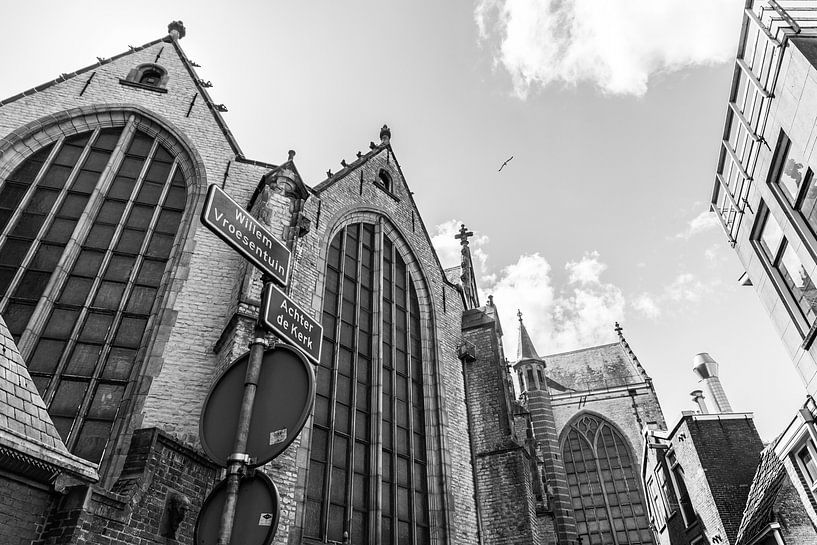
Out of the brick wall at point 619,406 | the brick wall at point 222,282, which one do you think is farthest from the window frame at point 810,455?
the brick wall at point 619,406

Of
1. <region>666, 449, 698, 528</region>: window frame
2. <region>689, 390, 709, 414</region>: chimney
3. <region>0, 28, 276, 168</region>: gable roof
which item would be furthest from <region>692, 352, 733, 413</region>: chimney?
<region>0, 28, 276, 168</region>: gable roof

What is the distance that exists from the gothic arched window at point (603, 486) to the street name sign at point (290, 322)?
2353 cm

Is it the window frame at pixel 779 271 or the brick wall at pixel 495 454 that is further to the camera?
the brick wall at pixel 495 454

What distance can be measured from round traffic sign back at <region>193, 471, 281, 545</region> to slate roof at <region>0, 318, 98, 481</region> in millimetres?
2210

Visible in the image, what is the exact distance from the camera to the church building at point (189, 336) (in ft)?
17.2

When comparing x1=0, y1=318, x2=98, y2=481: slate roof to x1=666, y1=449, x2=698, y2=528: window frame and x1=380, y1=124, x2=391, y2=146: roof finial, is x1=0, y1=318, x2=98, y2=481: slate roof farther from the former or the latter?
x1=666, y1=449, x2=698, y2=528: window frame

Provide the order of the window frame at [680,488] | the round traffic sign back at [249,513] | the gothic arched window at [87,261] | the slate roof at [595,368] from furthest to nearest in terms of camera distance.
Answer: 1. the slate roof at [595,368]
2. the window frame at [680,488]
3. the gothic arched window at [87,261]
4. the round traffic sign back at [249,513]

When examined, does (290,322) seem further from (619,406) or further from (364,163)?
(619,406)

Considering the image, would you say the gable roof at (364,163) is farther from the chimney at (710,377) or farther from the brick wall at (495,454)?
the chimney at (710,377)

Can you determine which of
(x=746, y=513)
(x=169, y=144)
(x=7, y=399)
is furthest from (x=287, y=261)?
(x=746, y=513)

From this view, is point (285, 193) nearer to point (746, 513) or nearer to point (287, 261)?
point (287, 261)

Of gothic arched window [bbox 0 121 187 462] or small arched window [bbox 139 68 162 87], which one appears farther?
small arched window [bbox 139 68 162 87]

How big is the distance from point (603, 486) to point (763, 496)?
13.0 m

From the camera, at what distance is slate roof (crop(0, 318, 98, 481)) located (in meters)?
3.91
